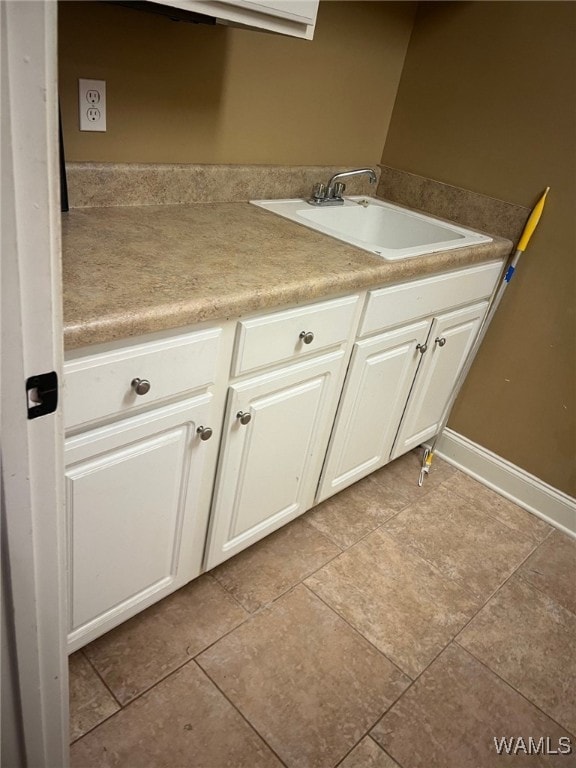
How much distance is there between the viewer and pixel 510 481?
219 centimetres

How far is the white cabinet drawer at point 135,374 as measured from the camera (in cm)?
92

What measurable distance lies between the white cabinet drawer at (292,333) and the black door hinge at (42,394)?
0.54 metres

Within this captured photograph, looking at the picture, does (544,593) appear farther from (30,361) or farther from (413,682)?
(30,361)

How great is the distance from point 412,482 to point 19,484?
1764mm

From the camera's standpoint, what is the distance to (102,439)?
1.00 m

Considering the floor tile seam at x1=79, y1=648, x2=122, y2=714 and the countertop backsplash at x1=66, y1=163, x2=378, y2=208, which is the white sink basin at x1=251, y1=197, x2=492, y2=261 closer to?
the countertop backsplash at x1=66, y1=163, x2=378, y2=208

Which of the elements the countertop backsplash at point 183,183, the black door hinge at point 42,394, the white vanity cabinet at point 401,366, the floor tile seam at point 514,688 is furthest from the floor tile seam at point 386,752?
the countertop backsplash at point 183,183

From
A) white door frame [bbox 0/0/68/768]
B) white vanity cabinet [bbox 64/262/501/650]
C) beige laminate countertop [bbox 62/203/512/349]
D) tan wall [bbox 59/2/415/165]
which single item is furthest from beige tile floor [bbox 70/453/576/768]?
tan wall [bbox 59/2/415/165]

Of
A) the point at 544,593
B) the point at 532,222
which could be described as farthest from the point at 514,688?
the point at 532,222

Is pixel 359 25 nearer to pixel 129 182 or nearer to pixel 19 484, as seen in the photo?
pixel 129 182

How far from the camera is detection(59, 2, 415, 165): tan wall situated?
1303 millimetres

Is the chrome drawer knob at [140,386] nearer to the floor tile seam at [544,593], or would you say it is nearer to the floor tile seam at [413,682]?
the floor tile seam at [413,682]

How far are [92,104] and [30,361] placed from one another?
0.97 metres

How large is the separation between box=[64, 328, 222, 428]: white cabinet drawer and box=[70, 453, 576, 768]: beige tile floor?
730mm
